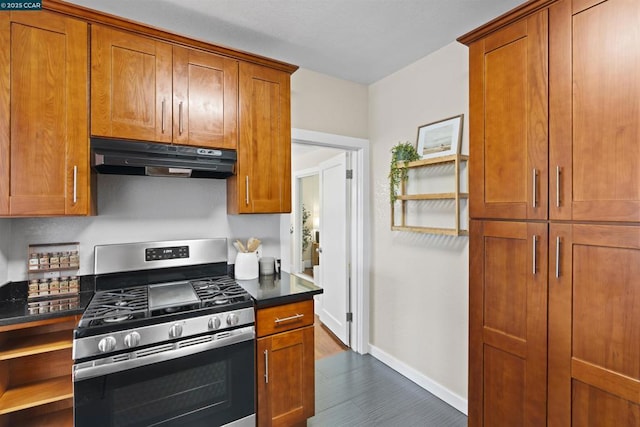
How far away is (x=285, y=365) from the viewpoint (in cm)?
192

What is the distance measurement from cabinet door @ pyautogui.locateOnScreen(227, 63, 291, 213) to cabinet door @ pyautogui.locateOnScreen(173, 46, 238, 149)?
7 centimetres

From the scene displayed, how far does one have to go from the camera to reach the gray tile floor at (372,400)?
221 cm

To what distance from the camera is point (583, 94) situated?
4.37ft

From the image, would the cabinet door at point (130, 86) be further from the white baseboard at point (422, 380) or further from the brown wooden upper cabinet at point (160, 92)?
the white baseboard at point (422, 380)


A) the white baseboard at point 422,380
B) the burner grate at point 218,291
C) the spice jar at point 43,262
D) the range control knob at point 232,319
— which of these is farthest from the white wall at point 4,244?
the white baseboard at point 422,380

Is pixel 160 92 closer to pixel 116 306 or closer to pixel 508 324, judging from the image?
pixel 116 306

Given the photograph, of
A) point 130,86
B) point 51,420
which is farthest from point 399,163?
point 51,420

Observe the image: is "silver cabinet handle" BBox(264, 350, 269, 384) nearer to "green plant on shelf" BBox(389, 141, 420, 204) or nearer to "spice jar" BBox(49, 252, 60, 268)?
"spice jar" BBox(49, 252, 60, 268)

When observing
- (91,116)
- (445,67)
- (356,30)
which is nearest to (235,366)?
(91,116)

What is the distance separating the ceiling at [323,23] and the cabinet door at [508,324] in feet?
4.41

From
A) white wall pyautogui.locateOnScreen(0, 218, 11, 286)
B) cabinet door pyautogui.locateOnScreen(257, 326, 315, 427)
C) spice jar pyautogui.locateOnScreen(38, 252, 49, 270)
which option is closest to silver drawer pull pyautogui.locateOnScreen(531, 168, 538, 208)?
cabinet door pyautogui.locateOnScreen(257, 326, 315, 427)

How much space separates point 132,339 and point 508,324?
1834 mm

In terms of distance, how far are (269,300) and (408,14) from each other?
1953 mm
